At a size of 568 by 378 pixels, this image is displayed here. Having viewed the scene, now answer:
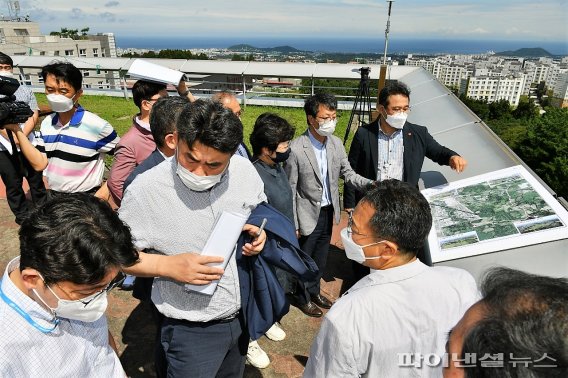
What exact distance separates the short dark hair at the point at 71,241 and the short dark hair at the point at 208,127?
0.49 meters

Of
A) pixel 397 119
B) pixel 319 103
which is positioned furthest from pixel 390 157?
pixel 319 103

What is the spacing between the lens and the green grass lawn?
33.1 feet

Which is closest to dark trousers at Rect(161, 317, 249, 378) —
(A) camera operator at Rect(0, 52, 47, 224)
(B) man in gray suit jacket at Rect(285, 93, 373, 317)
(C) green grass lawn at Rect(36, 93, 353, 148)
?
(B) man in gray suit jacket at Rect(285, 93, 373, 317)

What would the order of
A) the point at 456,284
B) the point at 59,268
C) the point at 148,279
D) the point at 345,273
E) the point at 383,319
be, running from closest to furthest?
1. the point at 59,268
2. the point at 383,319
3. the point at 456,284
4. the point at 148,279
5. the point at 345,273

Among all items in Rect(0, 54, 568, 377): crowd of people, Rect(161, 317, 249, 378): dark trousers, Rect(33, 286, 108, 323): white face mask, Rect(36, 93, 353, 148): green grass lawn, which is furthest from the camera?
Rect(36, 93, 353, 148): green grass lawn

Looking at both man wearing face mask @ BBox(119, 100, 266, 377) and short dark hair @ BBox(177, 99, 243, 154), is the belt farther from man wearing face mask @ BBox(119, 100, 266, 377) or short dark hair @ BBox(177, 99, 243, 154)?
short dark hair @ BBox(177, 99, 243, 154)

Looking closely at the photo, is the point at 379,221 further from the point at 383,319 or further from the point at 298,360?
the point at 298,360

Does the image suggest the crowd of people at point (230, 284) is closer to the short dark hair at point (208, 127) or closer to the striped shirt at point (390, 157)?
the short dark hair at point (208, 127)

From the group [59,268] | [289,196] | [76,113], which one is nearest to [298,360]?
[289,196]

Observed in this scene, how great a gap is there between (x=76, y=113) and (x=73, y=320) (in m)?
2.32

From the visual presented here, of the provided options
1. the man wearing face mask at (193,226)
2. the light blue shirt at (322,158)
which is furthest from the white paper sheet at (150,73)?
the man wearing face mask at (193,226)

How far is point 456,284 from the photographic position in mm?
1505

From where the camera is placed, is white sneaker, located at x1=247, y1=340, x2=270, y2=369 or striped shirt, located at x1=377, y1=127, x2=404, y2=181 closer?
white sneaker, located at x1=247, y1=340, x2=270, y2=369

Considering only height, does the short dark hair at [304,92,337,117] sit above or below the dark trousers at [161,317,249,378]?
above
